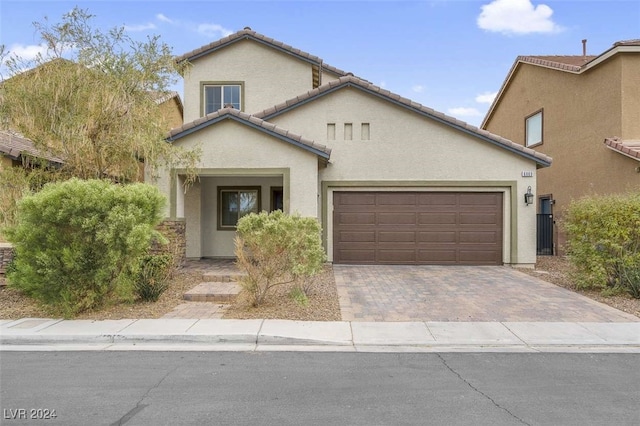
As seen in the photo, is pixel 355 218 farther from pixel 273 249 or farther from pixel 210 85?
pixel 210 85

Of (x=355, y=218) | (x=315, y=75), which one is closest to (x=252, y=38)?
(x=315, y=75)

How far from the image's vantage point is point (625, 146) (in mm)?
13172

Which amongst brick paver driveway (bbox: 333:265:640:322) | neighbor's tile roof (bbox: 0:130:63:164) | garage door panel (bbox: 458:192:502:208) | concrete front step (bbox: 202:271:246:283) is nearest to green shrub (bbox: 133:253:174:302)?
concrete front step (bbox: 202:271:246:283)

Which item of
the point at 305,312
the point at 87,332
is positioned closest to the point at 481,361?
the point at 305,312

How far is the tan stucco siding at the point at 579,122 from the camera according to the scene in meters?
13.7

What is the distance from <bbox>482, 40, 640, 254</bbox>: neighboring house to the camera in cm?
1370

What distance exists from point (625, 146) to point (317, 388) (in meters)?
13.8

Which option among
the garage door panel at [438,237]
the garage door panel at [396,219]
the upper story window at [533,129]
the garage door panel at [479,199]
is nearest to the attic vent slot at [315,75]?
the garage door panel at [396,219]

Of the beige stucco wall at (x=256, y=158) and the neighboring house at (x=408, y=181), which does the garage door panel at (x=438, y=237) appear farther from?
the beige stucco wall at (x=256, y=158)

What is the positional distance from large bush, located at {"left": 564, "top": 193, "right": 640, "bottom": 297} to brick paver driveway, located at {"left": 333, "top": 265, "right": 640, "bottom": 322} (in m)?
0.77

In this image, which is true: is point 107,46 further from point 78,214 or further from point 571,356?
point 571,356

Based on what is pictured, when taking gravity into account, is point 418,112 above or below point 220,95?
below

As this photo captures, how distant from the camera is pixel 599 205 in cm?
915

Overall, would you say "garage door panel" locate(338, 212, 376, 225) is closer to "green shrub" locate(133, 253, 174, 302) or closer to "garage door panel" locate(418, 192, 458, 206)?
"garage door panel" locate(418, 192, 458, 206)
